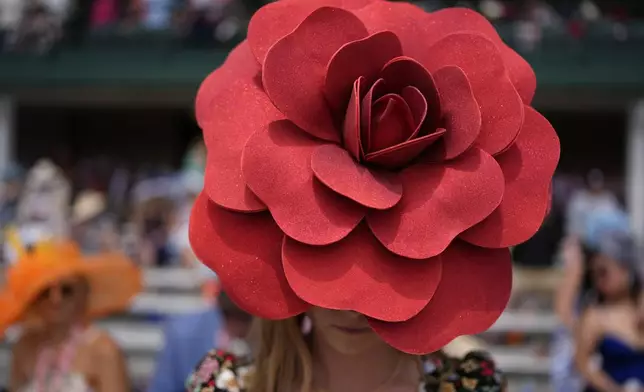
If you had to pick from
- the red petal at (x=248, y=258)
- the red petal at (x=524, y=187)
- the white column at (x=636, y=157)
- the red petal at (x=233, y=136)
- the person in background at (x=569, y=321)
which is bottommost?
the white column at (x=636, y=157)

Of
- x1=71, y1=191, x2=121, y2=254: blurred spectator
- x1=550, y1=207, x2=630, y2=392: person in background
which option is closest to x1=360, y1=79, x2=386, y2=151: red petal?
x1=550, y1=207, x2=630, y2=392: person in background

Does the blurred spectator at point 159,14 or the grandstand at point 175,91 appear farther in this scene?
the blurred spectator at point 159,14

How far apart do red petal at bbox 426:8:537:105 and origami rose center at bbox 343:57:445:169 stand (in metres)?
0.12

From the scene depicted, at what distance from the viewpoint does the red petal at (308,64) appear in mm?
1077

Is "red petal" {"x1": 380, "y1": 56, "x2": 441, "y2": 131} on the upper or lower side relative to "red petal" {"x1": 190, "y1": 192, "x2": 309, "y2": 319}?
upper

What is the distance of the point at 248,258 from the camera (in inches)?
41.7

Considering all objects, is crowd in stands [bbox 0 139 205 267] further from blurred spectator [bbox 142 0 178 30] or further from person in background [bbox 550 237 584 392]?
blurred spectator [bbox 142 0 178 30]

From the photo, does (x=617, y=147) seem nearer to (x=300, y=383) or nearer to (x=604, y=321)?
(x=604, y=321)

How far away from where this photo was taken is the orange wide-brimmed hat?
2.47 m

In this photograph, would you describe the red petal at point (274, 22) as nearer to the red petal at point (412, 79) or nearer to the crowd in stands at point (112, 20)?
the red petal at point (412, 79)

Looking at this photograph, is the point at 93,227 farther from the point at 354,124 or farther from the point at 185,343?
the point at 354,124

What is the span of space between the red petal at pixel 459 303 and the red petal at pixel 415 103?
7.2 inches

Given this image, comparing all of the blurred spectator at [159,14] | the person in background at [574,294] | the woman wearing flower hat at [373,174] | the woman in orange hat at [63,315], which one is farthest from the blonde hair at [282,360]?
the blurred spectator at [159,14]

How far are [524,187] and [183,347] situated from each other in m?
1.90
